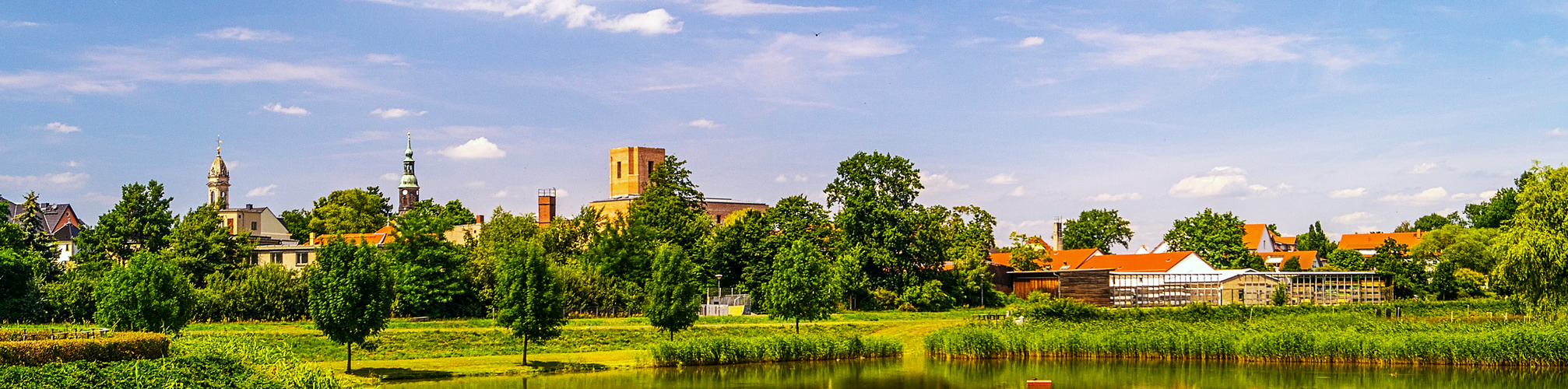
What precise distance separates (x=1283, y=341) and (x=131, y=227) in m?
59.2

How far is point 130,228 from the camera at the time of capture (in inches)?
2803

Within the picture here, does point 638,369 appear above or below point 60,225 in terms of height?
below

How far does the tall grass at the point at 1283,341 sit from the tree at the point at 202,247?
39.8 metres

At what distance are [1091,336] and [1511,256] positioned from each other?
15.3 meters

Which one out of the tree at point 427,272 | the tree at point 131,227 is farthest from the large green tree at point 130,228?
the tree at point 427,272

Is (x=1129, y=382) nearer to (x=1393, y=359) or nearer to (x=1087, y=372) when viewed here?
(x=1087, y=372)

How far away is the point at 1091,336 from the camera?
4688 cm

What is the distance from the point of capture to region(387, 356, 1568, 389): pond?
37594 millimetres

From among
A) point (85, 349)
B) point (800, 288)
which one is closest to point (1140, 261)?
point (800, 288)

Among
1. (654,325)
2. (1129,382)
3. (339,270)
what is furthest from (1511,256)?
(339,270)

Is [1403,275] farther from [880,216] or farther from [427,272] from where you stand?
[427,272]

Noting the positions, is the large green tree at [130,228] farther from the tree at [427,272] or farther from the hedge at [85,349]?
the hedge at [85,349]

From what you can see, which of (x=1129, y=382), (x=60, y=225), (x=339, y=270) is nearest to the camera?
(x=1129, y=382)

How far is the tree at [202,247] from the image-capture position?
6756 cm
